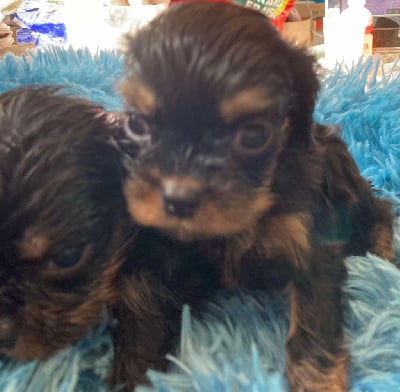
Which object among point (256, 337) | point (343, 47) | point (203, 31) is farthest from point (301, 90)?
point (343, 47)

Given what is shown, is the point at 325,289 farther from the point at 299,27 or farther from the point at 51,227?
the point at 299,27

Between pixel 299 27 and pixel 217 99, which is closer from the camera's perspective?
pixel 217 99

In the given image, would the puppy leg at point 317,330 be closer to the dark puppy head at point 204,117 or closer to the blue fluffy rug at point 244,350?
the blue fluffy rug at point 244,350

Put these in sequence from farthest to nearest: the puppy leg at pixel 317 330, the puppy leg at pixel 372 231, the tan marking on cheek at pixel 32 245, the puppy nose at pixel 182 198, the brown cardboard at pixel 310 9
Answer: the brown cardboard at pixel 310 9 → the puppy leg at pixel 372 231 → the puppy leg at pixel 317 330 → the tan marking on cheek at pixel 32 245 → the puppy nose at pixel 182 198

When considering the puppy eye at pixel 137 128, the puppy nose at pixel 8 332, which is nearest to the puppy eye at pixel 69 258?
the puppy nose at pixel 8 332

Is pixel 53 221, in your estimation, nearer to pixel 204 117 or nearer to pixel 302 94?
pixel 204 117
